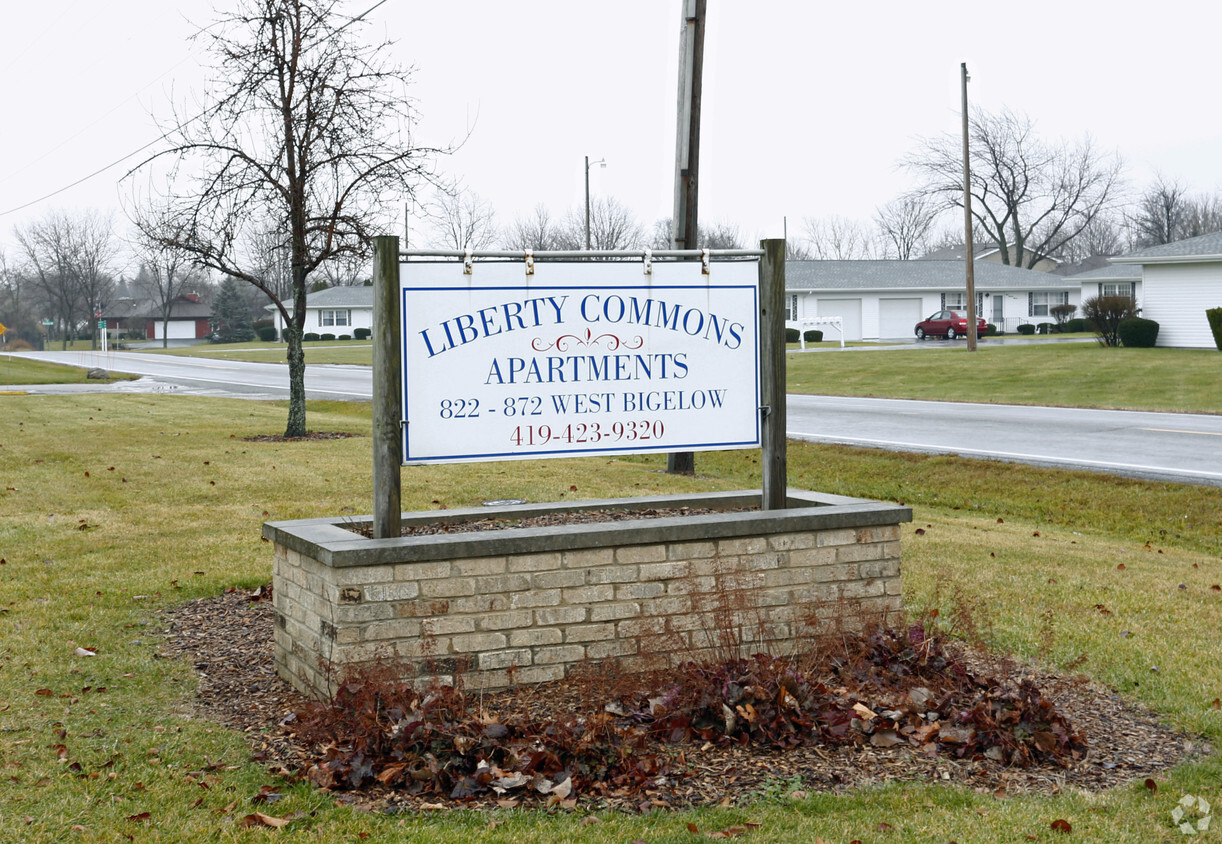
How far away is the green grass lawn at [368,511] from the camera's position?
13.1ft

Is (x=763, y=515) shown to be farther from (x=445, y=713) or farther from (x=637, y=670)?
(x=445, y=713)

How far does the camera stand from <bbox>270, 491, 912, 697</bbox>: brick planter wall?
5051 millimetres

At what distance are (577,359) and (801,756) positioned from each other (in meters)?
2.20

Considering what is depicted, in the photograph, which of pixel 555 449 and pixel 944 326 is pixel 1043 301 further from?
pixel 555 449

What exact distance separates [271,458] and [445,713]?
10.2 metres

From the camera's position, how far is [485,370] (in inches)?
221

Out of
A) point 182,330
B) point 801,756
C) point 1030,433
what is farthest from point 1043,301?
point 182,330

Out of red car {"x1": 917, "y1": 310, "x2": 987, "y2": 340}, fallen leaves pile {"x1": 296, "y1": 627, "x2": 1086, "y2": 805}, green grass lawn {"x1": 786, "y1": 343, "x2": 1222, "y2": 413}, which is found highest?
red car {"x1": 917, "y1": 310, "x2": 987, "y2": 340}

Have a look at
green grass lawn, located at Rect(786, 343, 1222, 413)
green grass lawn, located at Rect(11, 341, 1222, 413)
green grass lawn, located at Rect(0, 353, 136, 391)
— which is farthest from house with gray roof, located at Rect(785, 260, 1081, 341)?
green grass lawn, located at Rect(0, 353, 136, 391)

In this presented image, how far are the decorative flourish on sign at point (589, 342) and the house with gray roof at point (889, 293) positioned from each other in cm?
4956

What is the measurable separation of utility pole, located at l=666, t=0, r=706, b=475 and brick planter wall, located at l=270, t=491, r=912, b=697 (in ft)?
20.3

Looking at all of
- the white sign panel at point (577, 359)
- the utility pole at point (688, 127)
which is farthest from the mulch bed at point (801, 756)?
the utility pole at point (688, 127)

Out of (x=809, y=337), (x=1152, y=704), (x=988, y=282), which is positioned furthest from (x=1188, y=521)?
(x=988, y=282)

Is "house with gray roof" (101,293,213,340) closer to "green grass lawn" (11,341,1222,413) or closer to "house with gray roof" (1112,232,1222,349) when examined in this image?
"green grass lawn" (11,341,1222,413)
